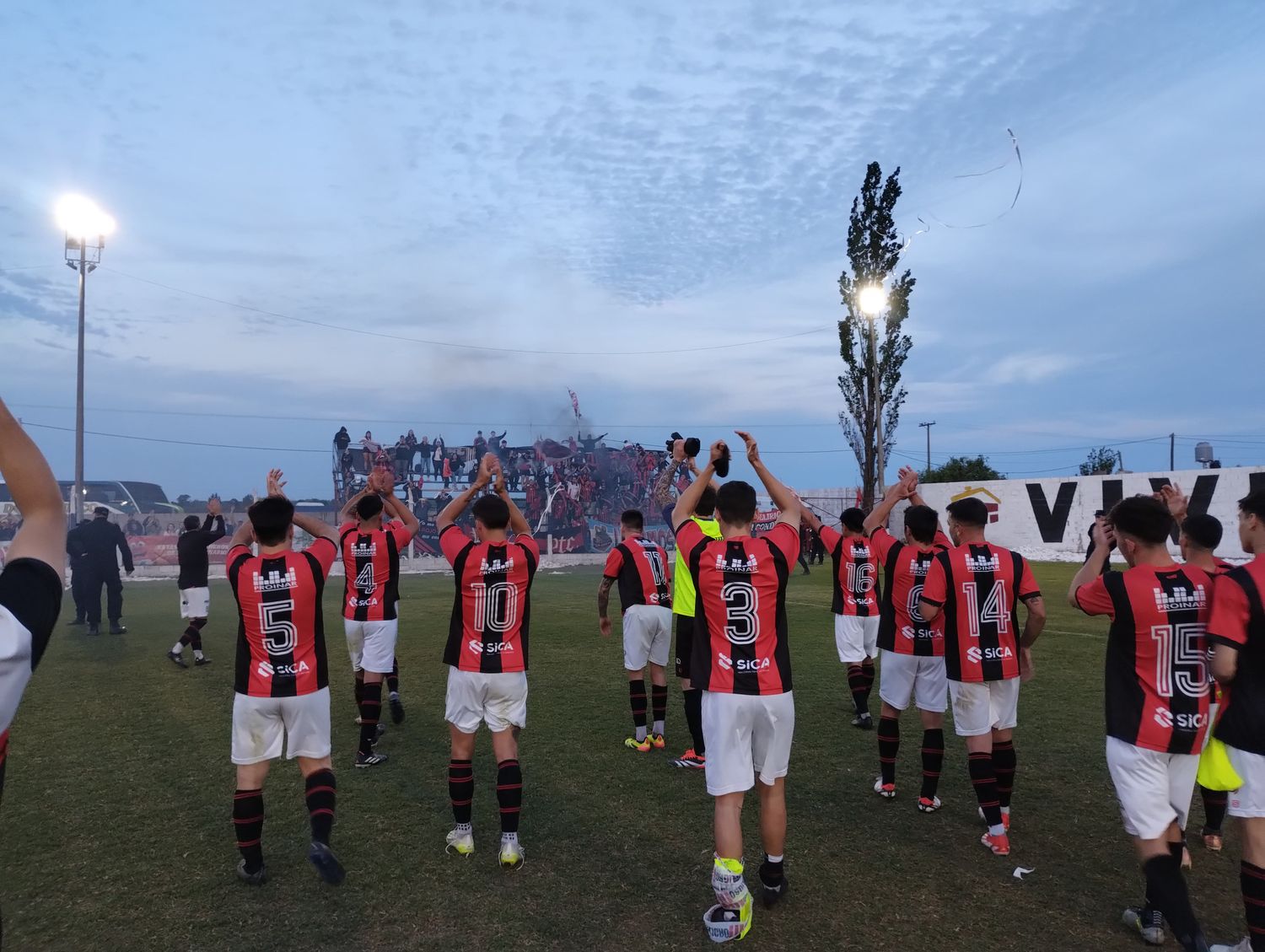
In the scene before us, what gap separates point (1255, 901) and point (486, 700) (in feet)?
14.1

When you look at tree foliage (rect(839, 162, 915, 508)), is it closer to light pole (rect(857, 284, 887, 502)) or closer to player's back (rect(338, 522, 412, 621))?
light pole (rect(857, 284, 887, 502))

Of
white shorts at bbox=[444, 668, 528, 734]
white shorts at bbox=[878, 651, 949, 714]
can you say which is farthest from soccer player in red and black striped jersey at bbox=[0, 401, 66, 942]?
white shorts at bbox=[878, 651, 949, 714]

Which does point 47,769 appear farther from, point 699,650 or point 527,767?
point 699,650

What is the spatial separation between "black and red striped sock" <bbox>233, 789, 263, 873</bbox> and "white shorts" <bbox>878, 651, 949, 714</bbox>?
176 inches

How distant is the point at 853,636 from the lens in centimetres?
845

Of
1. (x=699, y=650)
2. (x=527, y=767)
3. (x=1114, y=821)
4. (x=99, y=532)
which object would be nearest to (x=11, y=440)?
(x=699, y=650)

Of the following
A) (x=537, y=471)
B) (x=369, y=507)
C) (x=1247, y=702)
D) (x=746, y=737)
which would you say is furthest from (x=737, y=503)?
(x=537, y=471)

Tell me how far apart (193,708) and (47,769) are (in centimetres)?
228

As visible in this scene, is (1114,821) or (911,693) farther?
(911,693)

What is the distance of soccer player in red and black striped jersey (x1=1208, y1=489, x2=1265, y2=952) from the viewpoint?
12.0ft

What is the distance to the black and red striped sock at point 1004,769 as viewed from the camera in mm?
5336

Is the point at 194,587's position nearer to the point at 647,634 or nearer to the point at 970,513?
the point at 647,634

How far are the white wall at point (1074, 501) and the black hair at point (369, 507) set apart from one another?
25.1 m

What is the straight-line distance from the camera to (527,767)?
697 centimetres
